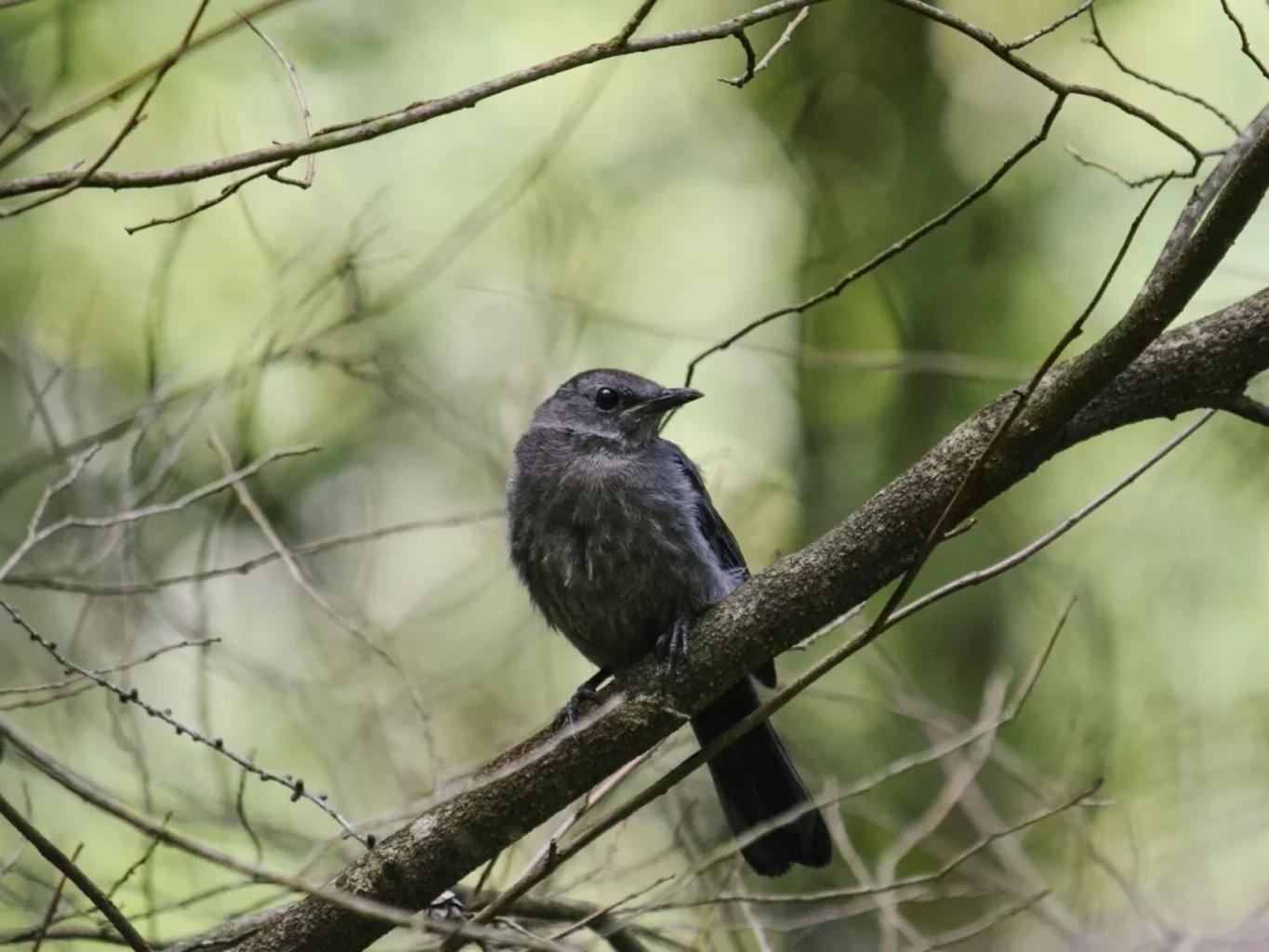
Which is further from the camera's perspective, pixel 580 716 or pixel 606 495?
pixel 606 495

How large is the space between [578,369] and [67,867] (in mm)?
4213

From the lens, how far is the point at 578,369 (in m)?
6.55

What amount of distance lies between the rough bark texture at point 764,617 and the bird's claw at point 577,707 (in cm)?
34

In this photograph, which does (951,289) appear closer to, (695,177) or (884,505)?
(695,177)

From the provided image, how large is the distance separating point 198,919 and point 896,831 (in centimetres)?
330

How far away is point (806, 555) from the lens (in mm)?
3391

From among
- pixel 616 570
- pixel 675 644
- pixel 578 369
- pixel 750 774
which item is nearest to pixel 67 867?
pixel 675 644

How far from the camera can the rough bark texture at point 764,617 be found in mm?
3098

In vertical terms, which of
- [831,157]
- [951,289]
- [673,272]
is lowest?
[951,289]

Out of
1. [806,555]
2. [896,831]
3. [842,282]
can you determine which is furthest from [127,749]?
[896,831]

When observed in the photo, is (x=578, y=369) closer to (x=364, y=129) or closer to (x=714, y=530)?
(x=714, y=530)

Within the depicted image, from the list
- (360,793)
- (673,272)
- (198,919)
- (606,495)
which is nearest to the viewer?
(606,495)

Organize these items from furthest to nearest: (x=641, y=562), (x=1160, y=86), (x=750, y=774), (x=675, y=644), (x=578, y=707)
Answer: (x=750, y=774)
(x=641, y=562)
(x=578, y=707)
(x=675, y=644)
(x=1160, y=86)

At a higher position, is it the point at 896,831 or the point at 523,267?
the point at 523,267
